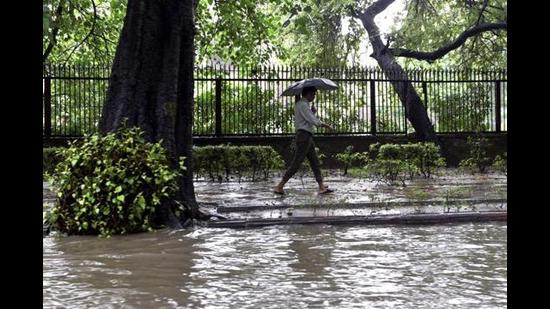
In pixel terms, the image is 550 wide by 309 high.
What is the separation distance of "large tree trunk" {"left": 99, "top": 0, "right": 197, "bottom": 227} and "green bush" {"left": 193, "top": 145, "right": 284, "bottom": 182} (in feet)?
20.7

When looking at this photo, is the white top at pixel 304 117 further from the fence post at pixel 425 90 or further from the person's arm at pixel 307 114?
the fence post at pixel 425 90

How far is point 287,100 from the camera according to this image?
1945 cm

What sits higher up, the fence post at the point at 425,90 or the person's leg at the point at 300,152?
the fence post at the point at 425,90

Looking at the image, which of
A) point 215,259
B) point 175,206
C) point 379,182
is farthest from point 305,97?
point 215,259

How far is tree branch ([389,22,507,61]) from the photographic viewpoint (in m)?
20.2

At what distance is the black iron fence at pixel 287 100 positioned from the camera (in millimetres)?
17609

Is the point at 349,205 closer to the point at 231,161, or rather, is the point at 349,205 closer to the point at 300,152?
the point at 300,152

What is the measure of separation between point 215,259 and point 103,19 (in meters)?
14.5

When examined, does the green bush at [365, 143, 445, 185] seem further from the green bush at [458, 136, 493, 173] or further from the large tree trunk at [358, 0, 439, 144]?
the large tree trunk at [358, 0, 439, 144]

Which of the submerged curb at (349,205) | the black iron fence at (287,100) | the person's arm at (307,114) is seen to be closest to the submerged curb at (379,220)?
the submerged curb at (349,205)

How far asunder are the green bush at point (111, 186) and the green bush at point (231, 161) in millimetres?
6809

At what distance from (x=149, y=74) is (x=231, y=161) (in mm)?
6815
